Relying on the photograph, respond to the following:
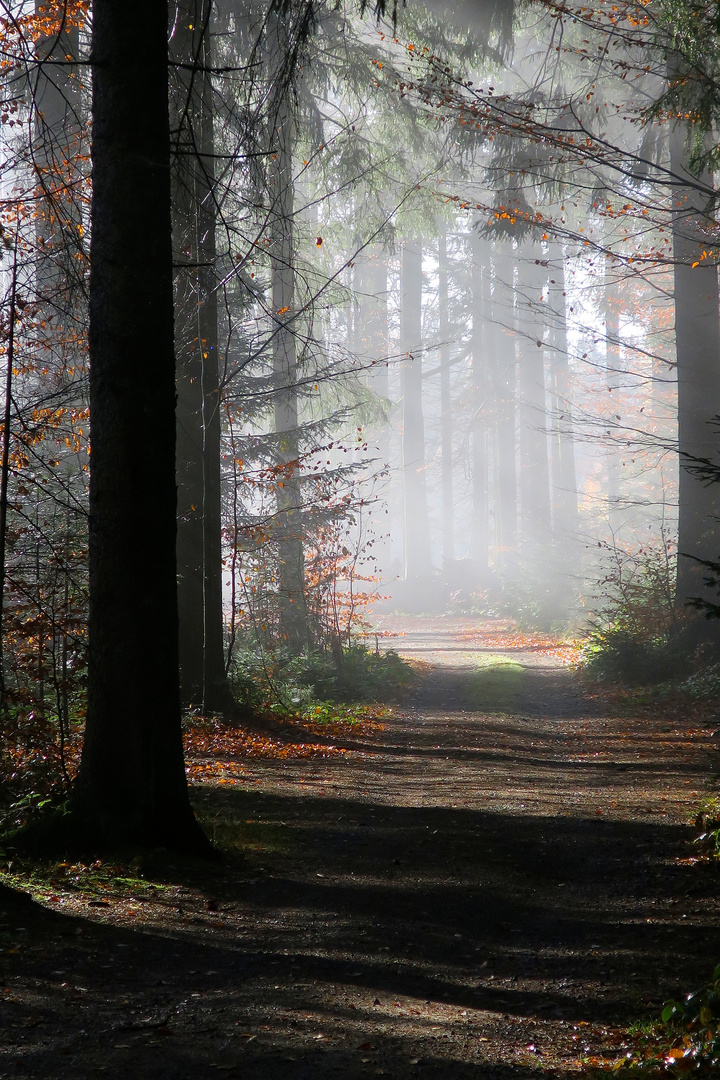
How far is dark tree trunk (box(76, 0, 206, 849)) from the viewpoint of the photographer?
4918mm

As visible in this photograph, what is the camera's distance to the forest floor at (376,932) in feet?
10.1

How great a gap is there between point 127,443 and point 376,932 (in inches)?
120

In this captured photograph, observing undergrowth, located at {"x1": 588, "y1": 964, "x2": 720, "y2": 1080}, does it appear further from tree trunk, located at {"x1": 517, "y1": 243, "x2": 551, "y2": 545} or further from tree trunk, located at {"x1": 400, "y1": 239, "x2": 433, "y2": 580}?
tree trunk, located at {"x1": 400, "y1": 239, "x2": 433, "y2": 580}

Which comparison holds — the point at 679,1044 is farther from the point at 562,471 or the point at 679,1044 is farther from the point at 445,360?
the point at 445,360

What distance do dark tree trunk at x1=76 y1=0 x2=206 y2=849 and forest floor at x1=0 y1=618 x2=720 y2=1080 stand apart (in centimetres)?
62

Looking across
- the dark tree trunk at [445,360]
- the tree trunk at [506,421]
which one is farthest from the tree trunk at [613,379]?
the dark tree trunk at [445,360]

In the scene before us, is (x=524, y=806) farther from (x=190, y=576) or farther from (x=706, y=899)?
(x=190, y=576)

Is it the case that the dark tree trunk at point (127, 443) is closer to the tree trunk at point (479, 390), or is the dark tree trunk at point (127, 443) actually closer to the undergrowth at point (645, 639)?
the undergrowth at point (645, 639)

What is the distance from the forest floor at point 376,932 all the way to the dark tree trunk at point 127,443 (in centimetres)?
62

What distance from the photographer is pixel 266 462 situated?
1552 centimetres

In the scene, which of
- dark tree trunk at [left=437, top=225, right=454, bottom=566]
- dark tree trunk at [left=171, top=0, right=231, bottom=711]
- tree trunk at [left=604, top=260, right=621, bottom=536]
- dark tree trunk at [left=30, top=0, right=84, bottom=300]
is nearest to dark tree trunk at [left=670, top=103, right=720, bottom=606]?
dark tree trunk at [left=171, top=0, right=231, bottom=711]

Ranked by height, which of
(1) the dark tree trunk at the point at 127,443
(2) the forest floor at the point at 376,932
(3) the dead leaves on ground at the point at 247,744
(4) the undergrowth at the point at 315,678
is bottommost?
(2) the forest floor at the point at 376,932

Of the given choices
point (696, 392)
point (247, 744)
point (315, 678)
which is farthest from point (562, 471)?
point (247, 744)

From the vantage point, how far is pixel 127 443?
4.91m
